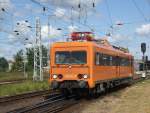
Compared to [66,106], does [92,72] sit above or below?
above

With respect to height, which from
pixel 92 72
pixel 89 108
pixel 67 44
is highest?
pixel 67 44

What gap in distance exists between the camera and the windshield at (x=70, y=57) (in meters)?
23.7

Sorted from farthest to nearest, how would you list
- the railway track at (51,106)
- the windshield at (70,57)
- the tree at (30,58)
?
the tree at (30,58), the windshield at (70,57), the railway track at (51,106)

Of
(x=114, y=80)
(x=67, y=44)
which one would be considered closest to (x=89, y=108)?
(x=67, y=44)

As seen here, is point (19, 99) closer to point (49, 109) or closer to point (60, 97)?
point (60, 97)

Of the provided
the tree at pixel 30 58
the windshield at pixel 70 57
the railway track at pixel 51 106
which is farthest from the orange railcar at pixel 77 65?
the tree at pixel 30 58

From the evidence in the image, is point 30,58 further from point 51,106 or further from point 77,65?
point 51,106

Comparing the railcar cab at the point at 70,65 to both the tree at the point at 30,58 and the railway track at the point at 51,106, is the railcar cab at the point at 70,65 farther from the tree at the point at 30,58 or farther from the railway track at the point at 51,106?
the tree at the point at 30,58

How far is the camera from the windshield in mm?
23688

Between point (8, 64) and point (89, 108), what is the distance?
170497 millimetres

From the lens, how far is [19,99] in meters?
25.0

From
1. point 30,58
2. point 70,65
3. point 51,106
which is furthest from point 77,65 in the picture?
point 30,58

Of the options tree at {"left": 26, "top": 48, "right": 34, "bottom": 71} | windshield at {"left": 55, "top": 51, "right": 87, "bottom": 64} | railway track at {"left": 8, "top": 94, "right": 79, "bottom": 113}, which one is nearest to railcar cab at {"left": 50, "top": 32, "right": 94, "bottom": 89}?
windshield at {"left": 55, "top": 51, "right": 87, "bottom": 64}

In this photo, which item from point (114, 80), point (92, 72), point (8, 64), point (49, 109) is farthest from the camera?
point (8, 64)
